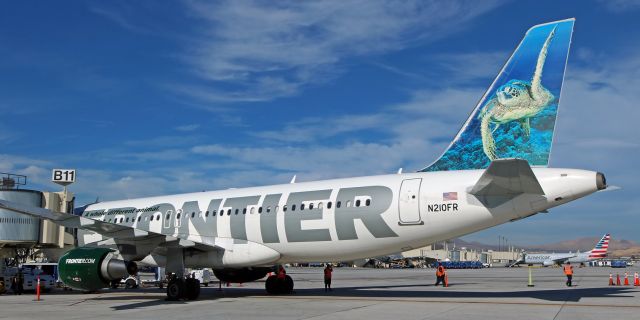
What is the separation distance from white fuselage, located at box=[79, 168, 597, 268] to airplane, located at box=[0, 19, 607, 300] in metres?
0.03

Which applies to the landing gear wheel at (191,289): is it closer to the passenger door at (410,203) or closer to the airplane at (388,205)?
the airplane at (388,205)

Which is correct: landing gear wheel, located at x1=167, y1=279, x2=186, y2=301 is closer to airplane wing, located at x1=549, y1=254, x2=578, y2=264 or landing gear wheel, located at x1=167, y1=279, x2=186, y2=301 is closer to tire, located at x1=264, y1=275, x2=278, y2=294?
tire, located at x1=264, y1=275, x2=278, y2=294

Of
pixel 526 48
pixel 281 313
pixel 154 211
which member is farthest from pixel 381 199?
pixel 154 211

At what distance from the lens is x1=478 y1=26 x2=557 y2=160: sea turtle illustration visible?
1542 cm

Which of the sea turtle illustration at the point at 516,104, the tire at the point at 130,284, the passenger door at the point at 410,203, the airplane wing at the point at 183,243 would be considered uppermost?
the sea turtle illustration at the point at 516,104

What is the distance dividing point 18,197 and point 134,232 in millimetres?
8431

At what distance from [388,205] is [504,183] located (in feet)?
10.5

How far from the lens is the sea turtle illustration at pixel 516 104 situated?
15422mm

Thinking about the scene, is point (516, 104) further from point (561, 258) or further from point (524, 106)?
point (561, 258)

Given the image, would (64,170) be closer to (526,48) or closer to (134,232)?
(134,232)

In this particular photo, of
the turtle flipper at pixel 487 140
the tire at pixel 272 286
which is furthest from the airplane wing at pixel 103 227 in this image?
the turtle flipper at pixel 487 140

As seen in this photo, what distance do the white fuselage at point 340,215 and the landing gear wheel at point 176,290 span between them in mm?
989

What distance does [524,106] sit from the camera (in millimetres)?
15703

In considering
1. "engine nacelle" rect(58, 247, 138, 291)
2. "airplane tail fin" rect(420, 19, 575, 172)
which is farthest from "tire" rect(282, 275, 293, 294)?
"airplane tail fin" rect(420, 19, 575, 172)
